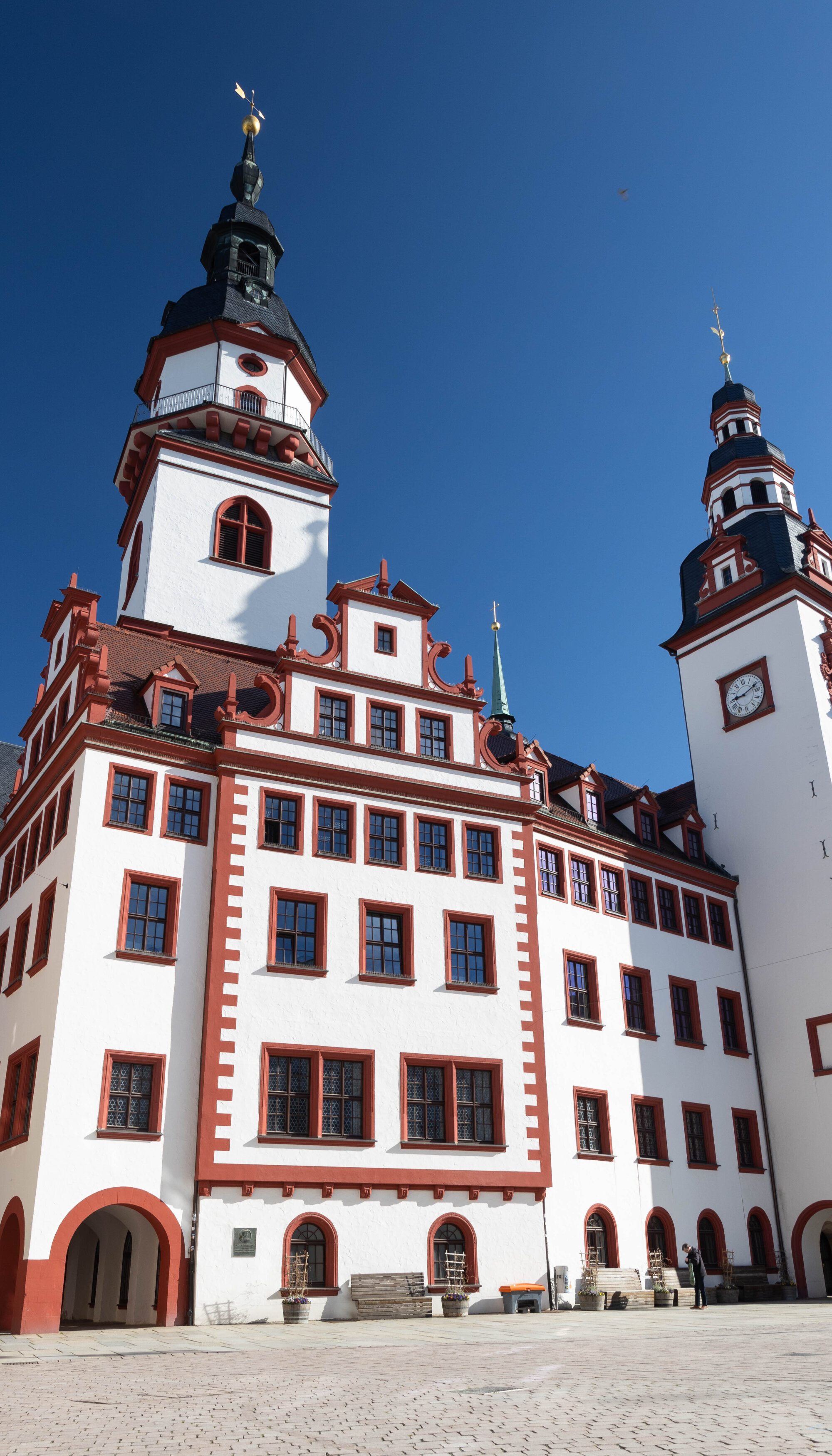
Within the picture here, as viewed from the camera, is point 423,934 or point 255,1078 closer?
point 255,1078

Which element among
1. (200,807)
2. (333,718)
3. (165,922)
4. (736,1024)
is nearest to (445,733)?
(333,718)

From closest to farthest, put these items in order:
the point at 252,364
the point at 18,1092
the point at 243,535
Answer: the point at 18,1092 < the point at 243,535 < the point at 252,364

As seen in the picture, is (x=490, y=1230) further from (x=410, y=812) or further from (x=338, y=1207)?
(x=410, y=812)

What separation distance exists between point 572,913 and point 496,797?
4.69 meters

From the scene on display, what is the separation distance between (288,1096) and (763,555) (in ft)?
95.6

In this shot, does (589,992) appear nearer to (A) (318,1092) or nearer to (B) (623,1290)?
(B) (623,1290)

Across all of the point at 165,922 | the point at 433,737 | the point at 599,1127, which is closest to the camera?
the point at 165,922

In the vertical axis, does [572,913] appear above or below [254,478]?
below

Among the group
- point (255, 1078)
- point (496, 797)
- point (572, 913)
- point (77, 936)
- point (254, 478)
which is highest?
point (254, 478)

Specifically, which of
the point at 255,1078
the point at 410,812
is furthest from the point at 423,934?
the point at 255,1078

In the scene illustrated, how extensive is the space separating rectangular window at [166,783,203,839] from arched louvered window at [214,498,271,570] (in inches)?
494

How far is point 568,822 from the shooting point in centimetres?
3566

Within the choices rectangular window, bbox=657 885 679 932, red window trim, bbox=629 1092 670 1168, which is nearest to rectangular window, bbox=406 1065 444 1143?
red window trim, bbox=629 1092 670 1168

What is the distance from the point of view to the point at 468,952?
30.9m
